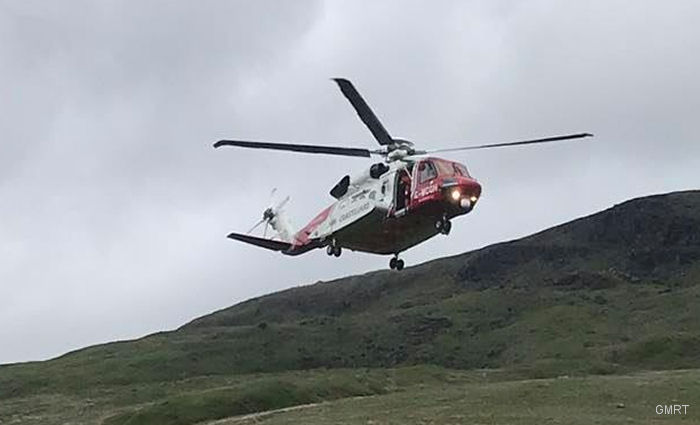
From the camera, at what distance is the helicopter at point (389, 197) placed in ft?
124

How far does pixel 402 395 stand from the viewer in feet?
212

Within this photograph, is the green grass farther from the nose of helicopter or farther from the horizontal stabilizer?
the nose of helicopter

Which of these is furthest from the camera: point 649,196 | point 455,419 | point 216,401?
point 649,196

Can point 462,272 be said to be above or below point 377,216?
above

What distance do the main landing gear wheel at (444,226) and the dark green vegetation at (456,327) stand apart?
32.1 meters

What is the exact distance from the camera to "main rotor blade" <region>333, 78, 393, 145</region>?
37.0 metres

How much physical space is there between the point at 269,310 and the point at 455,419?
382 feet

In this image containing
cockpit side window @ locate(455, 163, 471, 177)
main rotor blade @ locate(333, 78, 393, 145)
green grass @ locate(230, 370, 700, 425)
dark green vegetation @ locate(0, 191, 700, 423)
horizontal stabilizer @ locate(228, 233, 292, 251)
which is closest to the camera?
main rotor blade @ locate(333, 78, 393, 145)

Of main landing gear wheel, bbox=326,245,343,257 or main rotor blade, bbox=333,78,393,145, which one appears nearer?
main rotor blade, bbox=333,78,393,145

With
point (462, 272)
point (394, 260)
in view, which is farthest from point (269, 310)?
point (394, 260)

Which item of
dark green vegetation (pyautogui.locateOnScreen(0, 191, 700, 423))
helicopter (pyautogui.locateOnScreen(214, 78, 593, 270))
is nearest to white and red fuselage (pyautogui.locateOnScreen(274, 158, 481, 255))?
helicopter (pyautogui.locateOnScreen(214, 78, 593, 270))

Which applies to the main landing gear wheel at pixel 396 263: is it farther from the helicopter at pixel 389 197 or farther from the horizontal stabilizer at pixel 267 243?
the horizontal stabilizer at pixel 267 243

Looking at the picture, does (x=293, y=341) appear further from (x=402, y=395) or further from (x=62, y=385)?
(x=402, y=395)

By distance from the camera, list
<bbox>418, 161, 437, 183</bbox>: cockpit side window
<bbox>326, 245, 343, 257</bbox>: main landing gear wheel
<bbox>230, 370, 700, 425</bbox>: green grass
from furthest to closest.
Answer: <bbox>230, 370, 700, 425</bbox>: green grass < <bbox>326, 245, 343, 257</bbox>: main landing gear wheel < <bbox>418, 161, 437, 183</bbox>: cockpit side window
